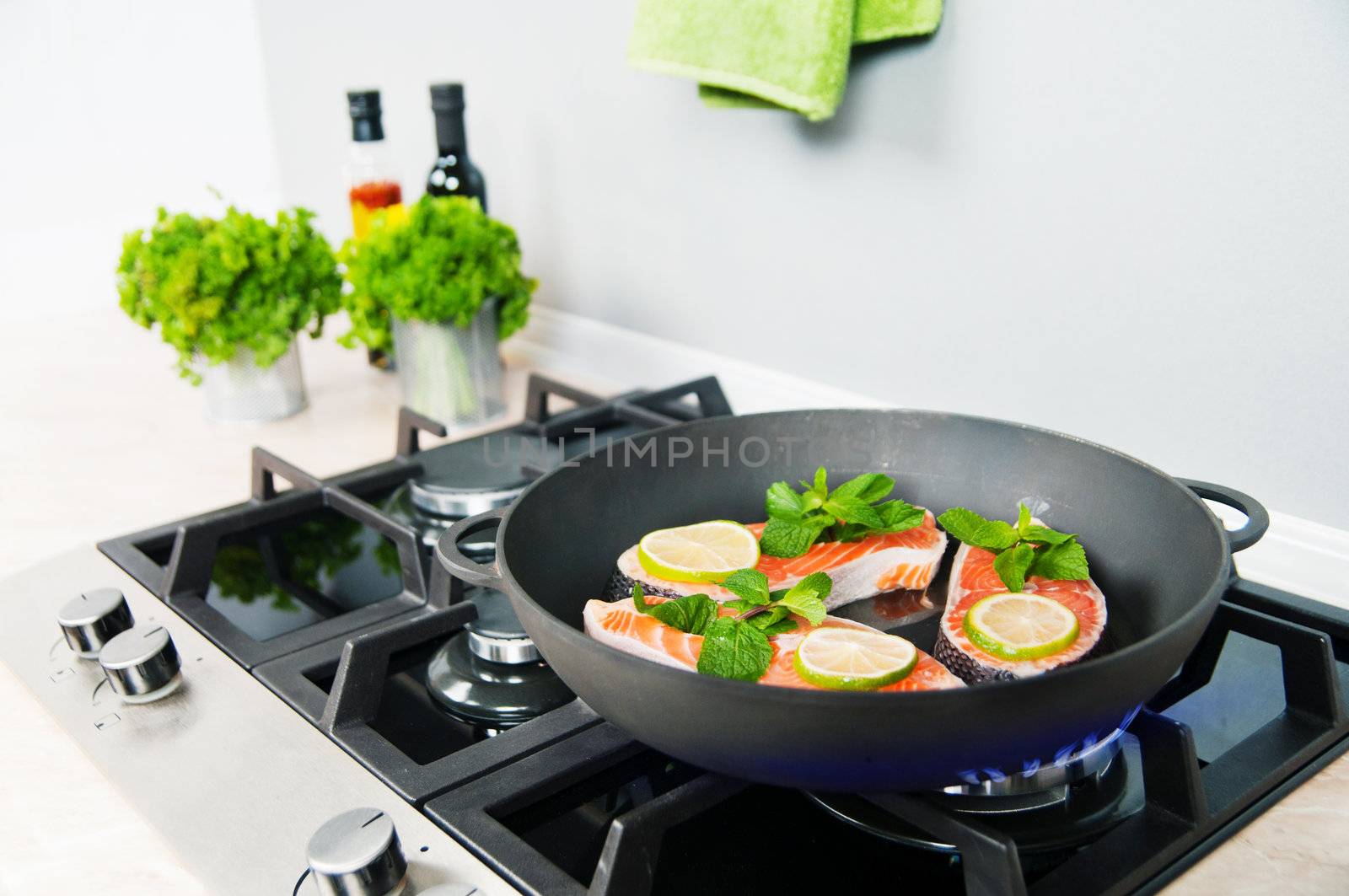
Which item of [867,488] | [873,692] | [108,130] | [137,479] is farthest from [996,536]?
[108,130]

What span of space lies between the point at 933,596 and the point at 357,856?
1.67ft

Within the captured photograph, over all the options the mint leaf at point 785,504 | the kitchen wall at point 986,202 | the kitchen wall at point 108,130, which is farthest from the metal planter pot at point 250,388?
the mint leaf at point 785,504

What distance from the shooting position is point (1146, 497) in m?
0.84

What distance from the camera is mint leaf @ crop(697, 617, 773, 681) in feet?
2.36

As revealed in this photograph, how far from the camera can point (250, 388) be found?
1.48 metres

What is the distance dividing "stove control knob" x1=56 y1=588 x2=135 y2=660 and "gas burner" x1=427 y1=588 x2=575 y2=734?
25cm

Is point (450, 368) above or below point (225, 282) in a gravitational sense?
below

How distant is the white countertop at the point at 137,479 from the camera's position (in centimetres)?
66

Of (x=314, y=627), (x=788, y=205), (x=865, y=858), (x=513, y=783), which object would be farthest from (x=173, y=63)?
(x=865, y=858)

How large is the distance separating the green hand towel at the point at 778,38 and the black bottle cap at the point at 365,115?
18.8 inches

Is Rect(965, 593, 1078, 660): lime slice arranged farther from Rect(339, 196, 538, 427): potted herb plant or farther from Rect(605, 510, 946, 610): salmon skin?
Rect(339, 196, 538, 427): potted herb plant

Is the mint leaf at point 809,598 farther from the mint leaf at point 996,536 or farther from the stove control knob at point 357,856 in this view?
the stove control knob at point 357,856

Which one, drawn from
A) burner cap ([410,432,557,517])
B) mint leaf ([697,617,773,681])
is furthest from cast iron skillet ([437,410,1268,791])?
burner cap ([410,432,557,517])

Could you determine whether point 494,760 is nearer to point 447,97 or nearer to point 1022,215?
point 1022,215
